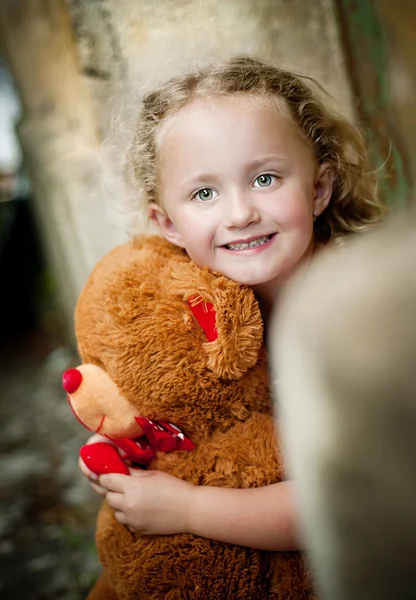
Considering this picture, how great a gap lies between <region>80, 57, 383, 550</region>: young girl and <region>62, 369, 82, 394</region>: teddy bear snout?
0.62ft

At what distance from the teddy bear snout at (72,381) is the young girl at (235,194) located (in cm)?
19

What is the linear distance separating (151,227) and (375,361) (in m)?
0.94

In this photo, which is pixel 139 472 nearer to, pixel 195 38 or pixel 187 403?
pixel 187 403

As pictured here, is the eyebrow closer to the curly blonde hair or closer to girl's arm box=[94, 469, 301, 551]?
the curly blonde hair

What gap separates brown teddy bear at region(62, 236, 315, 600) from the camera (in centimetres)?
90

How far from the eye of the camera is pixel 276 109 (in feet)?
3.31

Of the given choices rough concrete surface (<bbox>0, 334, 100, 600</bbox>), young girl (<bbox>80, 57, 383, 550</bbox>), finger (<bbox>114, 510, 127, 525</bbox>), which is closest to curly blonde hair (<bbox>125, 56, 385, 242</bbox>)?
young girl (<bbox>80, 57, 383, 550</bbox>)

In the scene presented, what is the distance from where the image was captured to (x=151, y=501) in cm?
94

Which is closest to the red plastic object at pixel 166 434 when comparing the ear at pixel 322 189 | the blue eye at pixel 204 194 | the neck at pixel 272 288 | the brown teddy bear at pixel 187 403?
the brown teddy bear at pixel 187 403

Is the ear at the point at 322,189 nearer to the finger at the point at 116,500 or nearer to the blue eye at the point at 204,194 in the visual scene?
the blue eye at the point at 204,194

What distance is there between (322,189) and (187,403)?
52 centimetres

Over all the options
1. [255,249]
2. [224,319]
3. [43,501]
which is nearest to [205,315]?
[224,319]

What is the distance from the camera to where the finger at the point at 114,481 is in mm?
995

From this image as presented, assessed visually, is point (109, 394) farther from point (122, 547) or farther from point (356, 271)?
point (356, 271)
